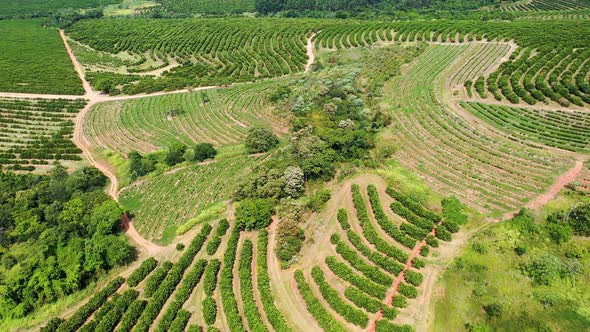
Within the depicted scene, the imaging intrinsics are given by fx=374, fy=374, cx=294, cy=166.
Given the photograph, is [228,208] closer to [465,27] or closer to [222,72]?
[222,72]

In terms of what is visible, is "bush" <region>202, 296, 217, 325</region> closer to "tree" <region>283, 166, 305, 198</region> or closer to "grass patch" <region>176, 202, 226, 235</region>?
"grass patch" <region>176, 202, 226, 235</region>

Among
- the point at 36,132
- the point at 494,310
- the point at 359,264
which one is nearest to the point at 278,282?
the point at 359,264

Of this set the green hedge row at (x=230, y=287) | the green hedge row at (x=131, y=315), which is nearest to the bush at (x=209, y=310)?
the green hedge row at (x=230, y=287)

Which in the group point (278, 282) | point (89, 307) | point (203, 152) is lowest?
point (89, 307)

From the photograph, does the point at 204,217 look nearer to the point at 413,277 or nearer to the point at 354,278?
the point at 354,278

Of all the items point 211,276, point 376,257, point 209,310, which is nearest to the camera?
point 209,310

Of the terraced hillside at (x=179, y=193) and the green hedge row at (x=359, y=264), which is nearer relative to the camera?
the green hedge row at (x=359, y=264)

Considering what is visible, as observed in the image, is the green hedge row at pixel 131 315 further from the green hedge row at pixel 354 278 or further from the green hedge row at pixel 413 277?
the green hedge row at pixel 413 277
